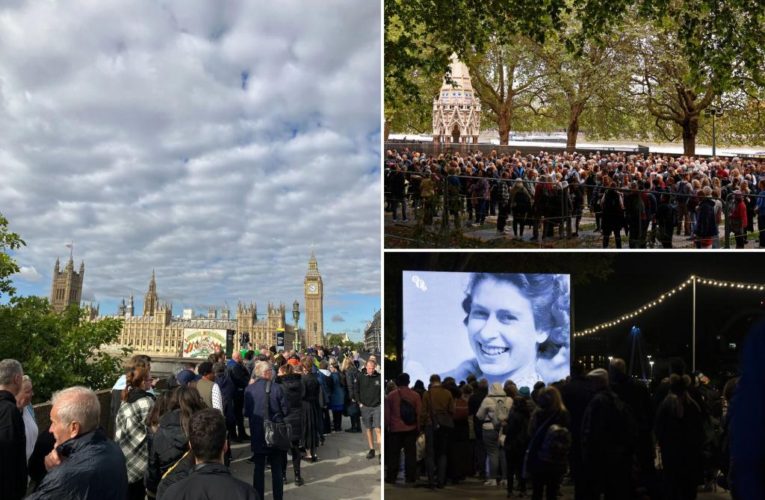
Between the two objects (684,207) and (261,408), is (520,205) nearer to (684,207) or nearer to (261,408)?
(684,207)

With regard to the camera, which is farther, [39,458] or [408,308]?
→ [408,308]

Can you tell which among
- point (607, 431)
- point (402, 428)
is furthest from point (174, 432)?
point (607, 431)

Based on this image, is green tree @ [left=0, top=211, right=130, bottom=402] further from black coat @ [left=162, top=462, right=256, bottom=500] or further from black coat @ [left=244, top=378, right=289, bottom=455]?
black coat @ [left=162, top=462, right=256, bottom=500]

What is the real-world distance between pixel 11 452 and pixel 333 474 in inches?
A: 210

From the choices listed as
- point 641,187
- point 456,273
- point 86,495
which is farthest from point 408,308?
point 86,495

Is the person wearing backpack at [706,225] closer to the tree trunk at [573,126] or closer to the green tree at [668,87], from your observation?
the green tree at [668,87]

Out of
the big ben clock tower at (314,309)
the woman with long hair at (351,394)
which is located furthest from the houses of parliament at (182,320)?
the woman with long hair at (351,394)

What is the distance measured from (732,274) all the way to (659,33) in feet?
7.67

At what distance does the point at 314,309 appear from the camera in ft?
398

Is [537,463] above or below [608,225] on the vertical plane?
below

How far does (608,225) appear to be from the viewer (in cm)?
645

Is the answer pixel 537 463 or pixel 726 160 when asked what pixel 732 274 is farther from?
pixel 537 463

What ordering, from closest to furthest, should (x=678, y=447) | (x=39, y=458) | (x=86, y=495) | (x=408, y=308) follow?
(x=86, y=495), (x=39, y=458), (x=678, y=447), (x=408, y=308)

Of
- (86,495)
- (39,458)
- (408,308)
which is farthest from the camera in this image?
(408,308)
